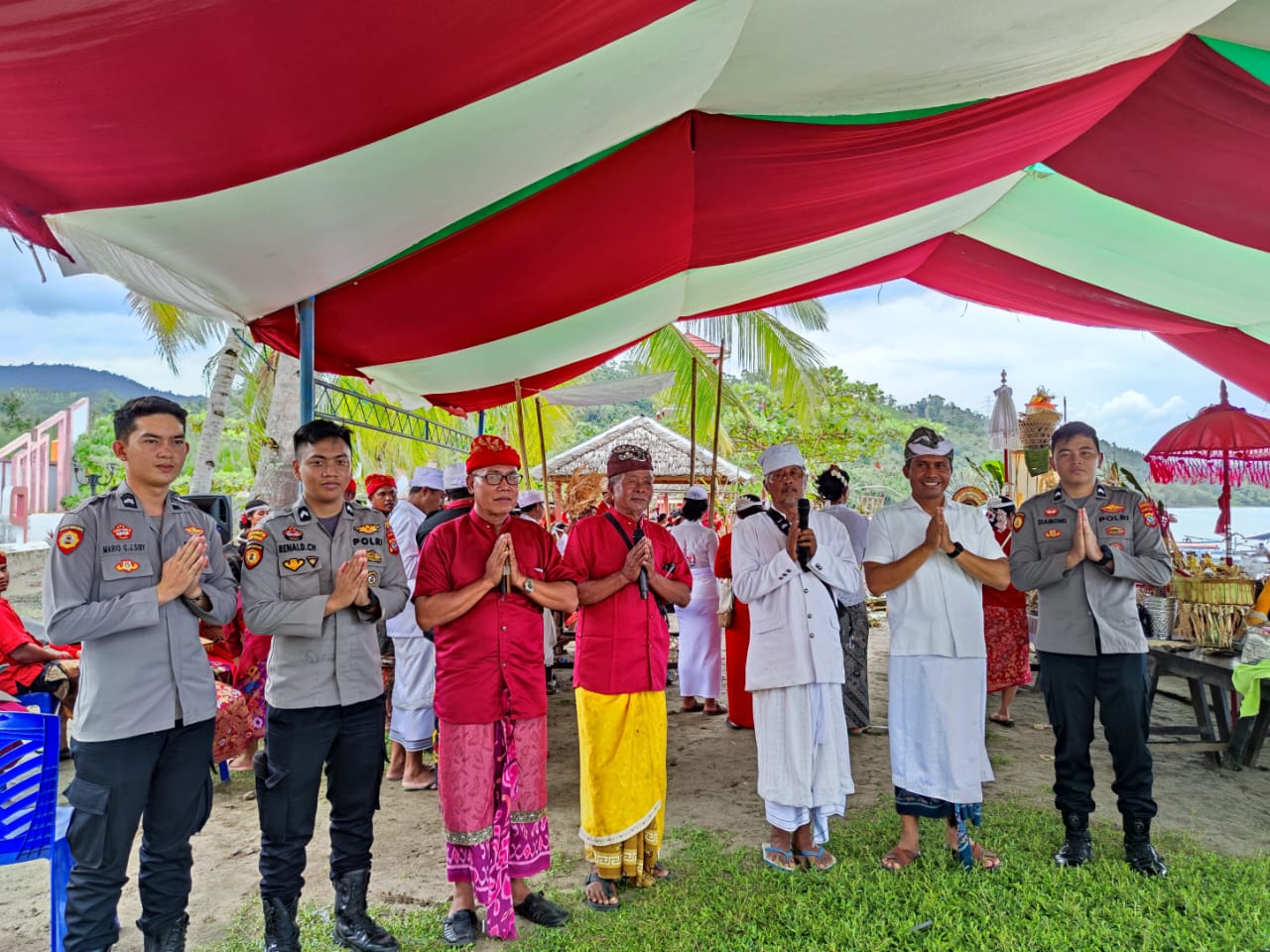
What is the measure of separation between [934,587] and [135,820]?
9.94 ft

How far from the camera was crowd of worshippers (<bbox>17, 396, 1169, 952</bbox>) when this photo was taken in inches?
91.7

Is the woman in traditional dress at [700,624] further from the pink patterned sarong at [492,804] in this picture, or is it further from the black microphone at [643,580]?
the pink patterned sarong at [492,804]

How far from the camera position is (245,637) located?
4.68 metres

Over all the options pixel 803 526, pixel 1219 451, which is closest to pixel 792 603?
pixel 803 526

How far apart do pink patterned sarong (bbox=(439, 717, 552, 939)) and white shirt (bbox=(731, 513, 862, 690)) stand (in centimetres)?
108

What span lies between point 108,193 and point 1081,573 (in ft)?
12.6

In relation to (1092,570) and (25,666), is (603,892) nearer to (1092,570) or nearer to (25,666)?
(1092,570)

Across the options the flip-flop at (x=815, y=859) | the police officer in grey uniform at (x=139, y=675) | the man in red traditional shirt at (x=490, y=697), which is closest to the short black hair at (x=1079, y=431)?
the flip-flop at (x=815, y=859)

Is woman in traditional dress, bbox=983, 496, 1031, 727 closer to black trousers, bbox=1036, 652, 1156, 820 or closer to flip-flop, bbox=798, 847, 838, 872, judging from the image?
black trousers, bbox=1036, 652, 1156, 820

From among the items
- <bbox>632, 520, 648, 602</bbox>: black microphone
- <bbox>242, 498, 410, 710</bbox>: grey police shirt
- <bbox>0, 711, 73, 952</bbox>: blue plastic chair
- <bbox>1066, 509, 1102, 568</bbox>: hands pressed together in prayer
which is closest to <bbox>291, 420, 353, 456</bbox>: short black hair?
<bbox>242, 498, 410, 710</bbox>: grey police shirt

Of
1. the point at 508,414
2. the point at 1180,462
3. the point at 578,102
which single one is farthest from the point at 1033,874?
the point at 508,414

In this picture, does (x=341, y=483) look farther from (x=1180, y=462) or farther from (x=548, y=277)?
(x=1180, y=462)

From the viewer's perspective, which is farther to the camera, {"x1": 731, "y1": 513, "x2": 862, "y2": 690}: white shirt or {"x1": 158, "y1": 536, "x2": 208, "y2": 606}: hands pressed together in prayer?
{"x1": 731, "y1": 513, "x2": 862, "y2": 690}: white shirt

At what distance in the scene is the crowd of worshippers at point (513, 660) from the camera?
2.33 m
